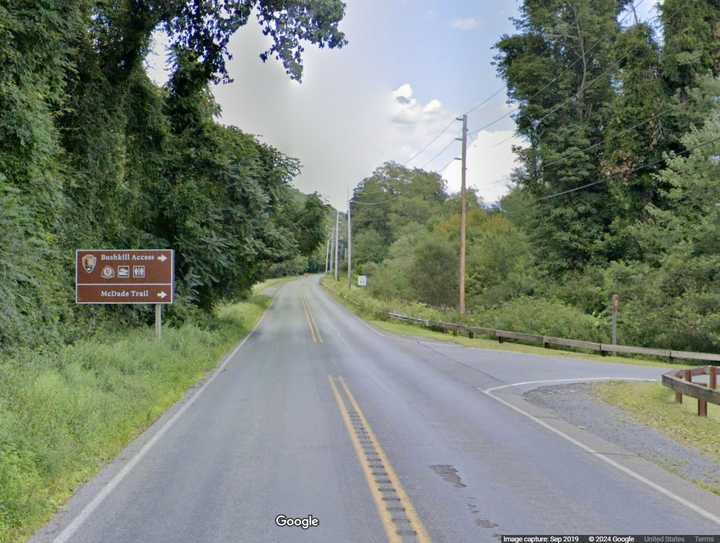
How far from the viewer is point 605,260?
1570 inches

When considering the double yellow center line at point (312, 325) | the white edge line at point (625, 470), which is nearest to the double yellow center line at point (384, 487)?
the white edge line at point (625, 470)

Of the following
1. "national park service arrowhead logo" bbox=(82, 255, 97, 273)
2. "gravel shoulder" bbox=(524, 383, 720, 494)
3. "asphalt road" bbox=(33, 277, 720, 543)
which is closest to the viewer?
"asphalt road" bbox=(33, 277, 720, 543)

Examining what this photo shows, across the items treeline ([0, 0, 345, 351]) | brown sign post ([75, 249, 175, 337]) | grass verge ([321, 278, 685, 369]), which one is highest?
treeline ([0, 0, 345, 351])

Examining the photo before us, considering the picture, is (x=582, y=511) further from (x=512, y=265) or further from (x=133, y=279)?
(x=512, y=265)

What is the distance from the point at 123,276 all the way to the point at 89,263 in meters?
1.14

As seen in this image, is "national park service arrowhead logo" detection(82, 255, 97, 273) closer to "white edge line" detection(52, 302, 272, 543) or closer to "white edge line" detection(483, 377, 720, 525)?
"white edge line" detection(52, 302, 272, 543)

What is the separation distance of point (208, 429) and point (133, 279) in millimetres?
10496

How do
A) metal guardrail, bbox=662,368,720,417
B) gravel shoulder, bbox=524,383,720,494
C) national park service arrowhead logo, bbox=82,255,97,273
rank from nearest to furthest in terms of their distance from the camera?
gravel shoulder, bbox=524,383,720,494 < metal guardrail, bbox=662,368,720,417 < national park service arrowhead logo, bbox=82,255,97,273

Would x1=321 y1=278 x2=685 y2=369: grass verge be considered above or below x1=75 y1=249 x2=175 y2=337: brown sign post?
below

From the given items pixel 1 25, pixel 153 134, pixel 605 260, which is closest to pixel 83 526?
pixel 1 25

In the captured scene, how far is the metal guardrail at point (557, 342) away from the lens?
26828 millimetres

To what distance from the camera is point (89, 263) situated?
774 inches

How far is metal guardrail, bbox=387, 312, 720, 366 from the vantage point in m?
26.8

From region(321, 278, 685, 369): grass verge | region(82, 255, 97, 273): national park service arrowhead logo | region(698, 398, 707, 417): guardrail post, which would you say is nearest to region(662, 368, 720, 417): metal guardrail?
region(698, 398, 707, 417): guardrail post
